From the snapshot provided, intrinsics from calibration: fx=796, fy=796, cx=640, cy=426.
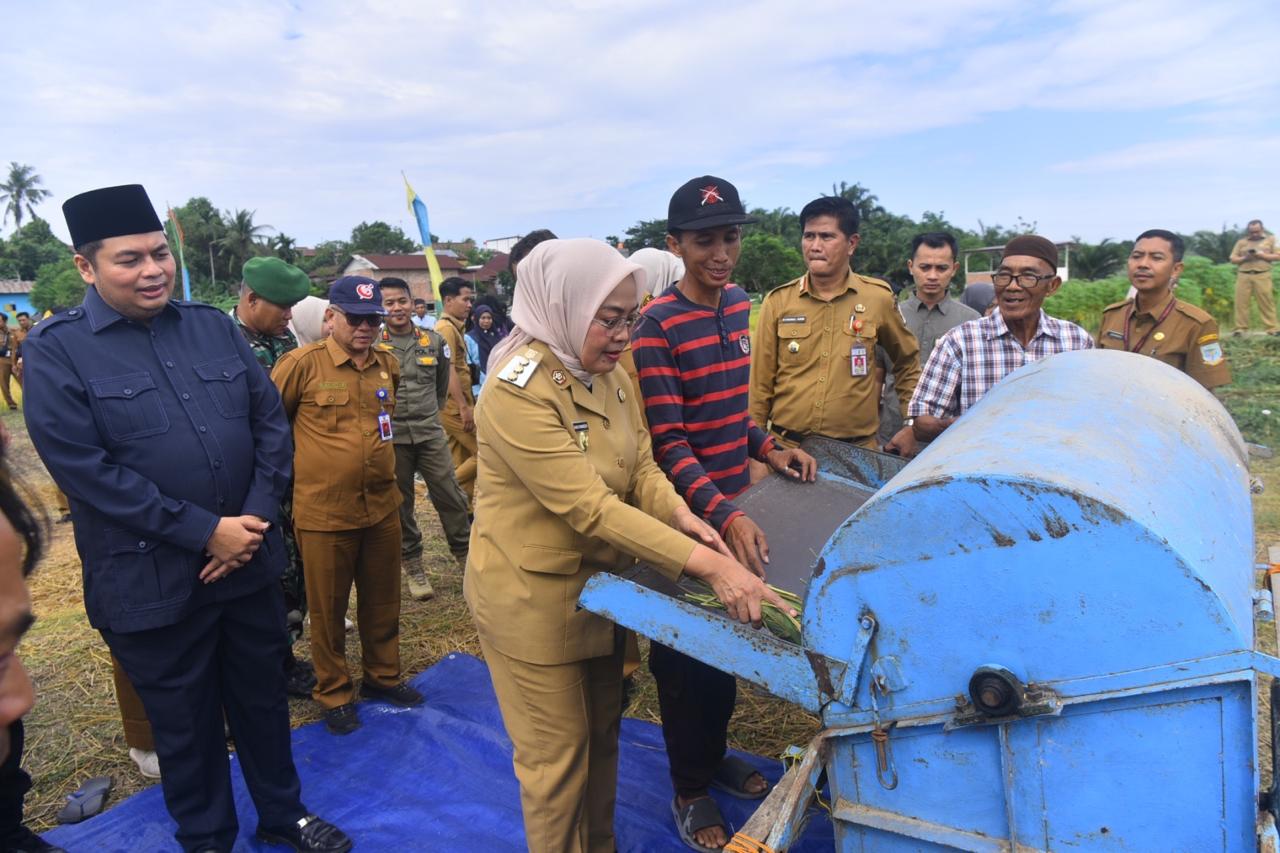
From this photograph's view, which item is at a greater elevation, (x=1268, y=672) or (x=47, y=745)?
(x=1268, y=672)

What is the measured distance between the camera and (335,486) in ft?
11.7

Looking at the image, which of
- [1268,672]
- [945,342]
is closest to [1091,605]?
[1268,672]

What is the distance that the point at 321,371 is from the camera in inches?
143

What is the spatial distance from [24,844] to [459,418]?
4060 millimetres

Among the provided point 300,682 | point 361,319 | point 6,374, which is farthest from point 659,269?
point 6,374

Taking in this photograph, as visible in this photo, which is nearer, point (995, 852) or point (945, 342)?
point (995, 852)

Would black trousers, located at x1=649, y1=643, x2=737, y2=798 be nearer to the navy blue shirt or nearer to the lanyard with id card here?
the navy blue shirt

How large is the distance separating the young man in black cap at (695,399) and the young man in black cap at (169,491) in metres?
1.36

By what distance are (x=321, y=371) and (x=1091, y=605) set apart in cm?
318

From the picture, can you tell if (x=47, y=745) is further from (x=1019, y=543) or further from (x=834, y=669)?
(x=1019, y=543)

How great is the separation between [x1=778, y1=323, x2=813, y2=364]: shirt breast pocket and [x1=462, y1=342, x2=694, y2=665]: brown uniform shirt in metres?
1.81

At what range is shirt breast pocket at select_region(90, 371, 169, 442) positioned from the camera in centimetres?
237

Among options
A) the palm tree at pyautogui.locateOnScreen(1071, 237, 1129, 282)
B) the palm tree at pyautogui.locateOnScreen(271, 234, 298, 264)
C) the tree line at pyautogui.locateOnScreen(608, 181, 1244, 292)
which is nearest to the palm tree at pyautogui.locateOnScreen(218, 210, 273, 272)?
the palm tree at pyautogui.locateOnScreen(271, 234, 298, 264)

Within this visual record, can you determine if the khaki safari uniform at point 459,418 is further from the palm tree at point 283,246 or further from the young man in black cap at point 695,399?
the palm tree at point 283,246
